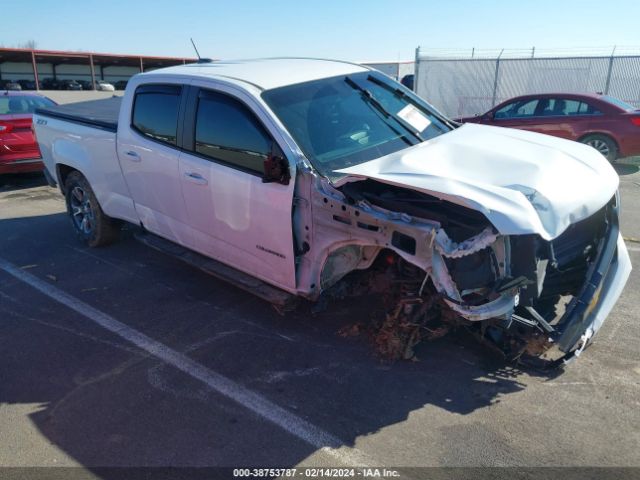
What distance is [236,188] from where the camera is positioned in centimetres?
395

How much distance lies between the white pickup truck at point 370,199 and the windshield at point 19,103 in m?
6.10

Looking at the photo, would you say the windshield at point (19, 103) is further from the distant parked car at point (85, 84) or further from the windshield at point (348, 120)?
the distant parked car at point (85, 84)

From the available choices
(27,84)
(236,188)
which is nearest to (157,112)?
(236,188)

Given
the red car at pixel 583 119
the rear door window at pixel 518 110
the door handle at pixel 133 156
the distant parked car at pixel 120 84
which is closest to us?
the door handle at pixel 133 156

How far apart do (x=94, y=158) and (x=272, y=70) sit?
2363 mm

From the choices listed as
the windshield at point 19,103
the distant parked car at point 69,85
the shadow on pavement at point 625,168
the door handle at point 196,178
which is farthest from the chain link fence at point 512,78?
the distant parked car at point 69,85

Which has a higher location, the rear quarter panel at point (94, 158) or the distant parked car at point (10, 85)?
the rear quarter panel at point (94, 158)

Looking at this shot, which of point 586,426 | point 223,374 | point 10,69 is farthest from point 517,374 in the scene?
point 10,69

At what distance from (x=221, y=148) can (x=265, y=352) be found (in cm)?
164

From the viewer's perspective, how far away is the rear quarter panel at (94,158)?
5281mm

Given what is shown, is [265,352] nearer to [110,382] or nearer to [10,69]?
[110,382]

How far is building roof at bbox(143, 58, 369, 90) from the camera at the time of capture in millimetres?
4168

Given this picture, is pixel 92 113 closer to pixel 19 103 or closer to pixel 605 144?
pixel 19 103

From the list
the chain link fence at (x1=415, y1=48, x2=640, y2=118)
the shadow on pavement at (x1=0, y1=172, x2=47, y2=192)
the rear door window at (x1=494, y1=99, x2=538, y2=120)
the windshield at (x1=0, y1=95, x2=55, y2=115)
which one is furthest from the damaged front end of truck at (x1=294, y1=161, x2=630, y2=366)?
the chain link fence at (x1=415, y1=48, x2=640, y2=118)
